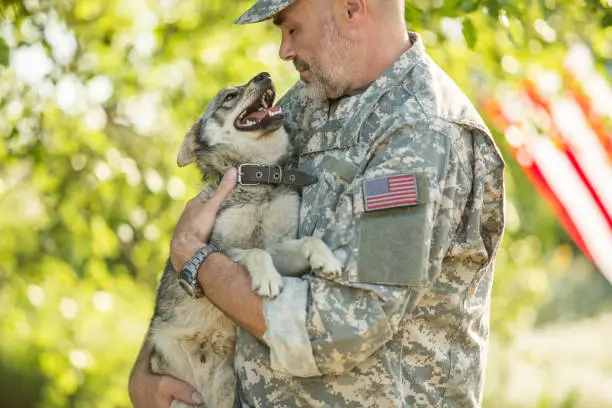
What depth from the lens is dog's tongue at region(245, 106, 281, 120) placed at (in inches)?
139

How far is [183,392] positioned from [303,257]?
0.73m

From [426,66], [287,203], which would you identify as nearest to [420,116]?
[426,66]

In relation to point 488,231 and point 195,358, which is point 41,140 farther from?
point 488,231

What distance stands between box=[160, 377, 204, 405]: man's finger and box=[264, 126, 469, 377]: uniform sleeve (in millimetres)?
719

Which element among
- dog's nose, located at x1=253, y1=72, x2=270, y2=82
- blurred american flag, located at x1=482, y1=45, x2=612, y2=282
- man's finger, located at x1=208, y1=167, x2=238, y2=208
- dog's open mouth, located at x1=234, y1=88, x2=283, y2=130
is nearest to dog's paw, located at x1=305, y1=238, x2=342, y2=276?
man's finger, located at x1=208, y1=167, x2=238, y2=208

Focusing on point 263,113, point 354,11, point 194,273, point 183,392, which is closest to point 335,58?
point 354,11

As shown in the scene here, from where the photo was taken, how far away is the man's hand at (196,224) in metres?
2.94

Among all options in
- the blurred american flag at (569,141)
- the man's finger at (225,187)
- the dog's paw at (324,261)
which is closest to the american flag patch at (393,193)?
the dog's paw at (324,261)

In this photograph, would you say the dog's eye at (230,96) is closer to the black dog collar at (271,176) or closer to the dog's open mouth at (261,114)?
the dog's open mouth at (261,114)

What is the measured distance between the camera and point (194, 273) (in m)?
2.81

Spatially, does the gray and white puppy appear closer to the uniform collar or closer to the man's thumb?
the man's thumb

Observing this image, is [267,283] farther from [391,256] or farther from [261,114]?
[261,114]

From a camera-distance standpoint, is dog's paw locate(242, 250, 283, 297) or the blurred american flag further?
the blurred american flag

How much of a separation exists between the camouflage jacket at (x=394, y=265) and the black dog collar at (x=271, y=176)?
0.26 ft
